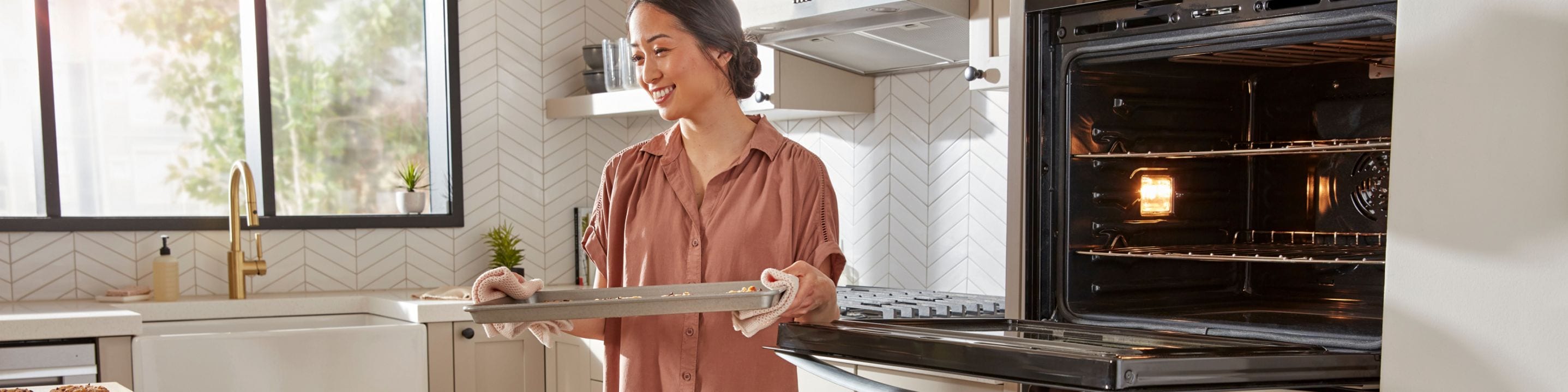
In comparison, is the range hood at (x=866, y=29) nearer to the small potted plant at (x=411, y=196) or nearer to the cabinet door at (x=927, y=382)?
the cabinet door at (x=927, y=382)

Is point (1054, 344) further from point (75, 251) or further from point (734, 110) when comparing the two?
point (75, 251)

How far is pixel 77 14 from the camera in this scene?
3109 mm

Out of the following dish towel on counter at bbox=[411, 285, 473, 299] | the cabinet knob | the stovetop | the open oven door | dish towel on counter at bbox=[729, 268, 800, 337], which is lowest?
dish towel on counter at bbox=[411, 285, 473, 299]

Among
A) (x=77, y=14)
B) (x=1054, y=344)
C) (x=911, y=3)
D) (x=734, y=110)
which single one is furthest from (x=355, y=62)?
(x=1054, y=344)

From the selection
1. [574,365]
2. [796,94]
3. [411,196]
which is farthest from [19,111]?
[796,94]

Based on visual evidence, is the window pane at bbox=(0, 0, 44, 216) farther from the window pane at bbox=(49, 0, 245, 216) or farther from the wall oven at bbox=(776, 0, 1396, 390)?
the wall oven at bbox=(776, 0, 1396, 390)

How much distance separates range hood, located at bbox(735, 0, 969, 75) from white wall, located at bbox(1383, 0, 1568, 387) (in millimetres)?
972

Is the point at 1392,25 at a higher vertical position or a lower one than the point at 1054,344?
higher

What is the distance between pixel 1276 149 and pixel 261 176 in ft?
9.39

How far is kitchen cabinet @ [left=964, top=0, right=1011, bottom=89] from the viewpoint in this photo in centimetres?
208

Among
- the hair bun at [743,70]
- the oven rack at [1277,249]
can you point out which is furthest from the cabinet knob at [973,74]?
the hair bun at [743,70]

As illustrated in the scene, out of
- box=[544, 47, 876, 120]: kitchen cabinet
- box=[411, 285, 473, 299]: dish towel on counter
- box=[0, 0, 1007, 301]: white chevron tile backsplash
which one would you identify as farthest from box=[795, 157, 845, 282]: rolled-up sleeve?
box=[411, 285, 473, 299]: dish towel on counter

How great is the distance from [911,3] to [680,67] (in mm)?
840

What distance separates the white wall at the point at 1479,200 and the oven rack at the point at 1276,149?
0.11 meters
